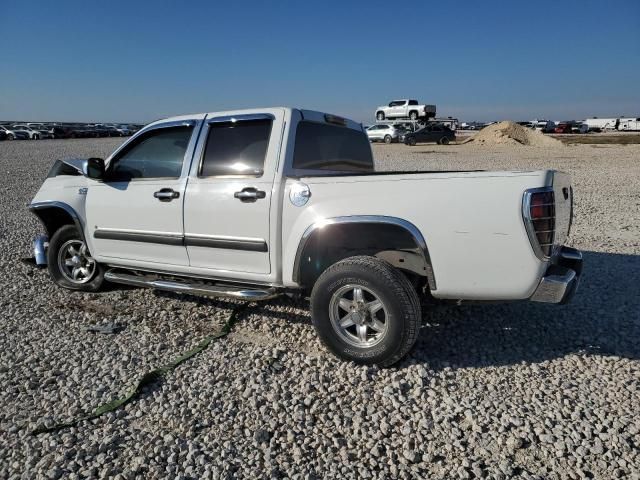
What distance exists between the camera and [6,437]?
283 centimetres

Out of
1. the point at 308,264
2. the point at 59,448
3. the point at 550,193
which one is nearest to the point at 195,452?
the point at 59,448

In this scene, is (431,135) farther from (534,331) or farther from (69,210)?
(69,210)

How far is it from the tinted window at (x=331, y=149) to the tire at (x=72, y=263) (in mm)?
2618

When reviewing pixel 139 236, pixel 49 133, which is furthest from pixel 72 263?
pixel 49 133

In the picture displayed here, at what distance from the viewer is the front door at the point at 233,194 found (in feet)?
12.8

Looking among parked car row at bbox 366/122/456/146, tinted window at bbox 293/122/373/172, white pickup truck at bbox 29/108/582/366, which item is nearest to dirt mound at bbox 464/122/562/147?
parked car row at bbox 366/122/456/146

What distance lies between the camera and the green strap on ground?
293 centimetres

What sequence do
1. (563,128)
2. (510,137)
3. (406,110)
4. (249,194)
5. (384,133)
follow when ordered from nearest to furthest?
(249,194), (510,137), (384,133), (406,110), (563,128)

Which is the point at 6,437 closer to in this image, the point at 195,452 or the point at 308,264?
the point at 195,452

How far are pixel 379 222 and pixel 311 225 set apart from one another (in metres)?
0.53

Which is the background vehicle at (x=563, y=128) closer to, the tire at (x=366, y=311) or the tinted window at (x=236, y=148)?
the tinted window at (x=236, y=148)

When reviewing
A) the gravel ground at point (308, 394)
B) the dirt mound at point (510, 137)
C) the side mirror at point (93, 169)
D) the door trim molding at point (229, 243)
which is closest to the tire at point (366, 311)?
the gravel ground at point (308, 394)

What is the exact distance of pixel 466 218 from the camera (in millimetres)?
3182

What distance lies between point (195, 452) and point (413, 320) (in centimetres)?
164
